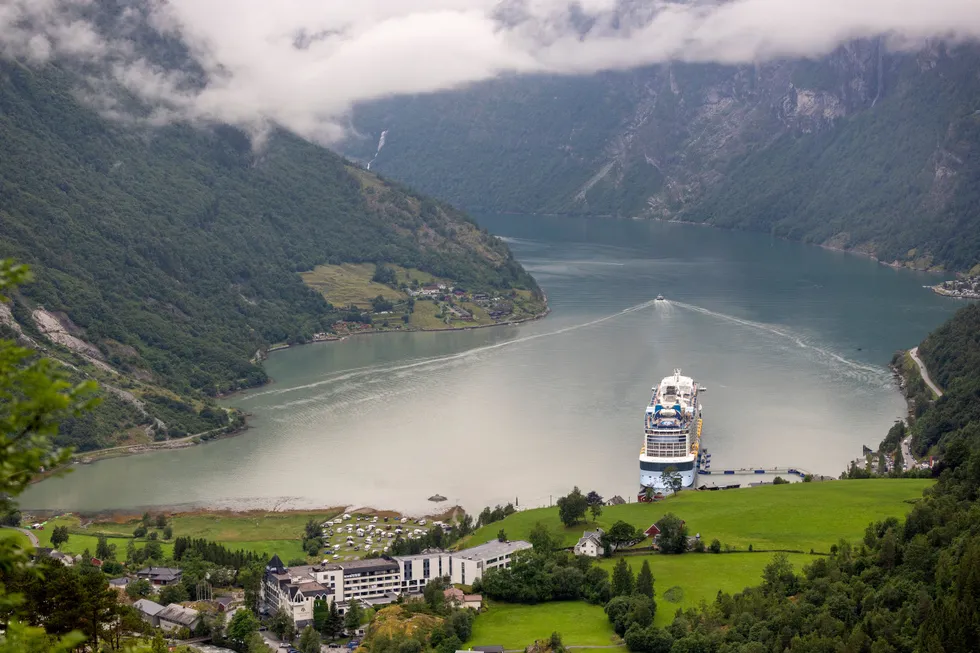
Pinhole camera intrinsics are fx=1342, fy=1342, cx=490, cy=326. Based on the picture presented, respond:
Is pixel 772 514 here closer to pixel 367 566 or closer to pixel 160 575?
pixel 367 566

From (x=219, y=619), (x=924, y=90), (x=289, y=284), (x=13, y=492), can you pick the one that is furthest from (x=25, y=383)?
(x=924, y=90)

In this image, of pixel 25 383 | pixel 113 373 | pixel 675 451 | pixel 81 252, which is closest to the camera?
pixel 25 383

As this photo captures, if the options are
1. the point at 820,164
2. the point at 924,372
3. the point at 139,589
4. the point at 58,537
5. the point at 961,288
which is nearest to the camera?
the point at 139,589

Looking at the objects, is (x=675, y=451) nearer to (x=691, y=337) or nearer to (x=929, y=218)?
(x=691, y=337)

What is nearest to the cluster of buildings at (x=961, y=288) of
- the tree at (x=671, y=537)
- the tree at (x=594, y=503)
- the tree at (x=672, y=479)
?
the tree at (x=672, y=479)

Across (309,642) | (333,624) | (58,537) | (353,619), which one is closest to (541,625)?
(353,619)

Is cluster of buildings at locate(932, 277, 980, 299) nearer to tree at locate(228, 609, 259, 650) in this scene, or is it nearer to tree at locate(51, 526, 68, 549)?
tree at locate(51, 526, 68, 549)

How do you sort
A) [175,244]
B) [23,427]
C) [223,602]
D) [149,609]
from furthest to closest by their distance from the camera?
[175,244] → [223,602] → [149,609] → [23,427]

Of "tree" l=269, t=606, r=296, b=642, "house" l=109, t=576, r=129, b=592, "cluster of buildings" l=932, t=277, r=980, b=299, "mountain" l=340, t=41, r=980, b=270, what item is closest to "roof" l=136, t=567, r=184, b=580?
"house" l=109, t=576, r=129, b=592

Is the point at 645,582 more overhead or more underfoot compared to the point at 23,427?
more overhead
